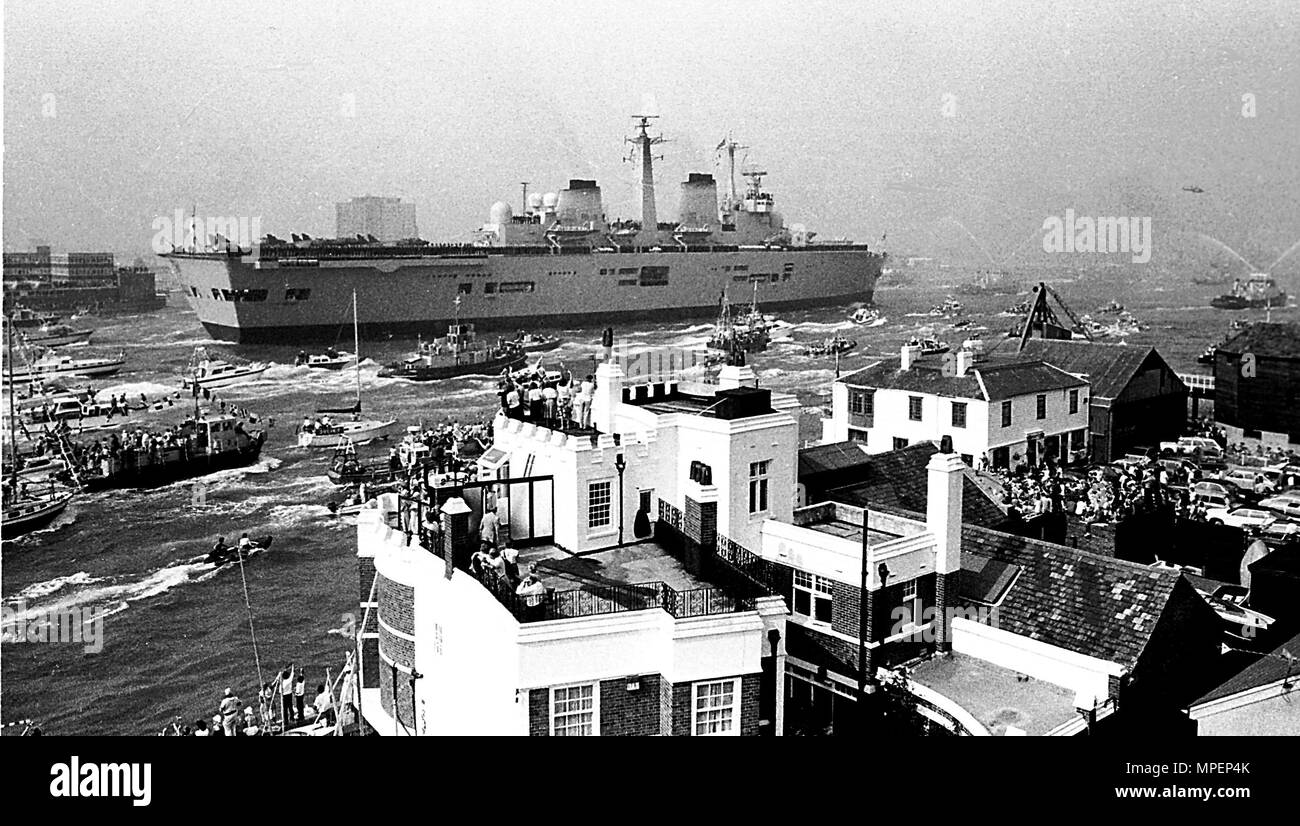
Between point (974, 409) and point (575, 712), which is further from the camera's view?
point (974, 409)

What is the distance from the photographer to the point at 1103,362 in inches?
356

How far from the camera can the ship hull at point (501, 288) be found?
12.2 m

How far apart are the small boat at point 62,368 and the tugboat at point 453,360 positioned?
349 cm

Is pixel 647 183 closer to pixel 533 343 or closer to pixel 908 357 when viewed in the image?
pixel 908 357

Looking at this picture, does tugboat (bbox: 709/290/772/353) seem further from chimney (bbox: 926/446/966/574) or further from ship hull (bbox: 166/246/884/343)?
chimney (bbox: 926/446/966/574)

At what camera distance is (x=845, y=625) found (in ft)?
17.9

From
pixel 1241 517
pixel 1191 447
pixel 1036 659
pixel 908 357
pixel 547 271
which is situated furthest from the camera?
pixel 547 271

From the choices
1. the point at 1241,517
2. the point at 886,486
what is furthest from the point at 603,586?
the point at 1241,517

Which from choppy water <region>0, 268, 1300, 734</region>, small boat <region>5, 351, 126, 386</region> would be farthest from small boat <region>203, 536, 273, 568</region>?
small boat <region>5, 351, 126, 386</region>

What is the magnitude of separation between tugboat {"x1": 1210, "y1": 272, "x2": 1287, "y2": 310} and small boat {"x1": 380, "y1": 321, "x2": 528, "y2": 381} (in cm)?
872

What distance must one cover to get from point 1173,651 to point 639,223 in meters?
7.32

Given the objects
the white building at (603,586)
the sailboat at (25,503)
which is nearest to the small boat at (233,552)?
the sailboat at (25,503)

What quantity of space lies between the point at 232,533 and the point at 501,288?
23.4 feet
